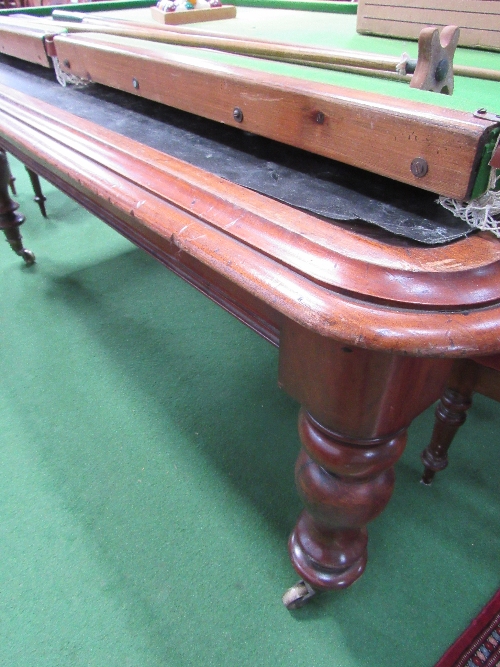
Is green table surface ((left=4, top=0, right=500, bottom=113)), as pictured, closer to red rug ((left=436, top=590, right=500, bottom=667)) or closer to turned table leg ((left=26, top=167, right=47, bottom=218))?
turned table leg ((left=26, top=167, right=47, bottom=218))

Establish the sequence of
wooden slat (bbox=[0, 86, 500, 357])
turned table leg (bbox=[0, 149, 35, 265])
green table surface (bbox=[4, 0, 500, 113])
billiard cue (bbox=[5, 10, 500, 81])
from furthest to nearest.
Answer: turned table leg (bbox=[0, 149, 35, 265])
billiard cue (bbox=[5, 10, 500, 81])
green table surface (bbox=[4, 0, 500, 113])
wooden slat (bbox=[0, 86, 500, 357])

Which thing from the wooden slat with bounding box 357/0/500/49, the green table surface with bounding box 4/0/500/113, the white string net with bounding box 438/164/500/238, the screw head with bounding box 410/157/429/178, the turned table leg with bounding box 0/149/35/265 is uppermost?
the wooden slat with bounding box 357/0/500/49

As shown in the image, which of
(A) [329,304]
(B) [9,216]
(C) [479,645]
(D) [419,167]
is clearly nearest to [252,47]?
(D) [419,167]

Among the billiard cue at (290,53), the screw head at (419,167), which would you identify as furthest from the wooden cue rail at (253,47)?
the screw head at (419,167)

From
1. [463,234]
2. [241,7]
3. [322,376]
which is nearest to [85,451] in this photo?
[322,376]

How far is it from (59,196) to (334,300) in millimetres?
2451

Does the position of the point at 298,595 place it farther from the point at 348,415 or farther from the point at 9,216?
the point at 9,216

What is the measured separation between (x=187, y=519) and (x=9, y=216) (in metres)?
1.27

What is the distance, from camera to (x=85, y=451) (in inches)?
44.9

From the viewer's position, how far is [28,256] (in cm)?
187

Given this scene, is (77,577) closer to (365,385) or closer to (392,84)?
(365,385)

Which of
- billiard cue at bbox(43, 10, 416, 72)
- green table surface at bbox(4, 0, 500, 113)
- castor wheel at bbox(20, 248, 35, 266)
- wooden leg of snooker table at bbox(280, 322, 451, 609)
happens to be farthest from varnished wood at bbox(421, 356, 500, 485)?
castor wheel at bbox(20, 248, 35, 266)

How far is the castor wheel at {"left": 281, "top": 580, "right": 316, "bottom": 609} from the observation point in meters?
0.82

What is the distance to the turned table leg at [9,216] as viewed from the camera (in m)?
1.54
